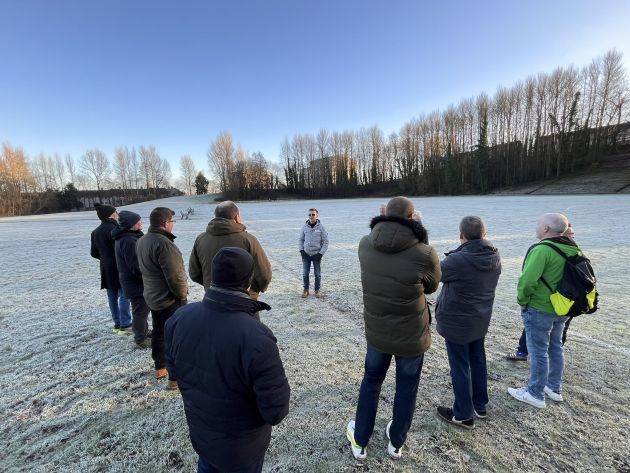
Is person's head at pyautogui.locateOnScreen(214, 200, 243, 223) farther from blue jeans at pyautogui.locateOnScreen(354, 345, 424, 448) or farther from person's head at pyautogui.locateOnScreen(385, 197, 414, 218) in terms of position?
blue jeans at pyautogui.locateOnScreen(354, 345, 424, 448)

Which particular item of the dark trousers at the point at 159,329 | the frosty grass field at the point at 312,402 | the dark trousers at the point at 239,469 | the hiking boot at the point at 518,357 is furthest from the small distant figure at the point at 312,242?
the dark trousers at the point at 239,469

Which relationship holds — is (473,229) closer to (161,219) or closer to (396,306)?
(396,306)

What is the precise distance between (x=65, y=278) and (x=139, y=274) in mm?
6497

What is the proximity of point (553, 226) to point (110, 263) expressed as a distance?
222 inches

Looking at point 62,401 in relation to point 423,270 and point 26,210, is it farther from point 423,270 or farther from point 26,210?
point 26,210

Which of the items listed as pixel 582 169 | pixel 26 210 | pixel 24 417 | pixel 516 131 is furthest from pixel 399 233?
pixel 26 210

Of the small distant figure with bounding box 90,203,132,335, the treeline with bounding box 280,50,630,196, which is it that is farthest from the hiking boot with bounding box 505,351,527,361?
the treeline with bounding box 280,50,630,196

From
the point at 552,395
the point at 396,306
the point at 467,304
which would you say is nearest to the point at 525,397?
the point at 552,395

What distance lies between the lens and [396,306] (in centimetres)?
215

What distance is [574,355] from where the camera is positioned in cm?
387

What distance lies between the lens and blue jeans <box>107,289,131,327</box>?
4633 millimetres

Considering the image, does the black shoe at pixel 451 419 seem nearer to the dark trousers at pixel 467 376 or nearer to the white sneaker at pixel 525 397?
the dark trousers at pixel 467 376

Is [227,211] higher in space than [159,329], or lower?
higher

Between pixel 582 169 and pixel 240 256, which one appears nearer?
pixel 240 256
